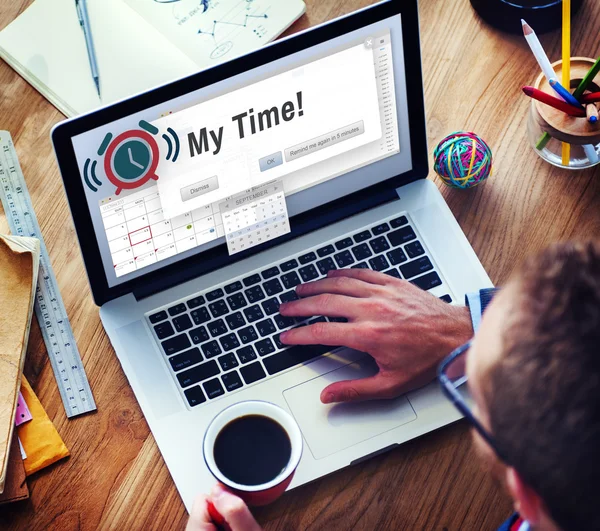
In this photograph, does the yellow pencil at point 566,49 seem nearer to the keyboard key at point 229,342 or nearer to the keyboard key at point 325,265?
the keyboard key at point 325,265

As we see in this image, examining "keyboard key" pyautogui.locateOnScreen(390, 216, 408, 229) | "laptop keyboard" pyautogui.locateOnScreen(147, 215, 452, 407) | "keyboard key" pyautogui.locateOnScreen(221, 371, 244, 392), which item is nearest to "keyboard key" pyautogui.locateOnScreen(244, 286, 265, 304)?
"laptop keyboard" pyautogui.locateOnScreen(147, 215, 452, 407)

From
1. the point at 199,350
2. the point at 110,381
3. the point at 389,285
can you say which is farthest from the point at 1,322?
the point at 389,285

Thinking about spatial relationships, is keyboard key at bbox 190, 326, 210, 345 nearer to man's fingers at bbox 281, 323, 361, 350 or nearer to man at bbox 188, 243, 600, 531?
man's fingers at bbox 281, 323, 361, 350

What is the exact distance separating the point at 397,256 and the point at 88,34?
558 mm

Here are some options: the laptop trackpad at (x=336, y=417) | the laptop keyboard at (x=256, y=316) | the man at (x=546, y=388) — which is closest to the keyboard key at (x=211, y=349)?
the laptop keyboard at (x=256, y=316)

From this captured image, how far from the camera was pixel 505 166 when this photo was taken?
112 cm

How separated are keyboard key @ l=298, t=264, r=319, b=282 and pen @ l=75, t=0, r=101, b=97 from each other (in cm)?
40

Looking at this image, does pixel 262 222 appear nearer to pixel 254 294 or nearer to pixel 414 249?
pixel 254 294

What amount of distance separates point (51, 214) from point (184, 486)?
0.43m

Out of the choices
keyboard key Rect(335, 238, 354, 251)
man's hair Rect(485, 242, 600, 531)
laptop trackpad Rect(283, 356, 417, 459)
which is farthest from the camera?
keyboard key Rect(335, 238, 354, 251)

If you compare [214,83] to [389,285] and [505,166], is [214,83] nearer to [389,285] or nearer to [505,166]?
[389,285]

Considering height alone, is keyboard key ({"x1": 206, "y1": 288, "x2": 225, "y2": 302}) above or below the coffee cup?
above

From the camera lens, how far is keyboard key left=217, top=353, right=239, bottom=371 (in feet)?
3.23

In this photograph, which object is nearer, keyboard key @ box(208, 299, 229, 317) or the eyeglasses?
the eyeglasses
